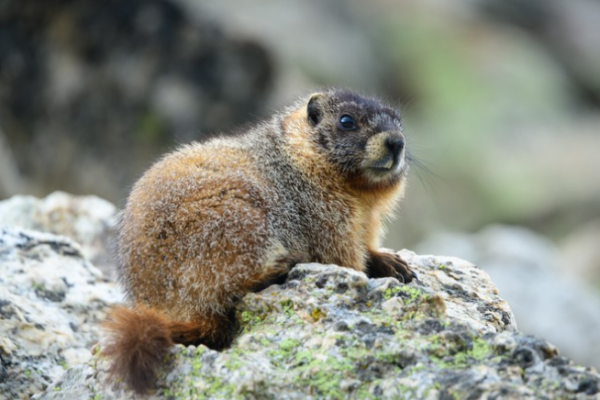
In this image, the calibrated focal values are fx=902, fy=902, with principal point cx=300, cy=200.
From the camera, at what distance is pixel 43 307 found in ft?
23.5

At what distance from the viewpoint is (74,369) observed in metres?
5.70

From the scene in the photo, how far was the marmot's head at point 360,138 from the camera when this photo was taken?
705 cm

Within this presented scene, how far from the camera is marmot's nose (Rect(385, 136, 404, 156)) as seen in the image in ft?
23.0

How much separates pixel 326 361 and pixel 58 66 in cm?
1219

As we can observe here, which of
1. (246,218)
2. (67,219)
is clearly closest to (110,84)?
(67,219)

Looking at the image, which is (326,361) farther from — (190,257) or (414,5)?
(414,5)

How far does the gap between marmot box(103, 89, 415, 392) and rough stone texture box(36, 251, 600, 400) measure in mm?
222

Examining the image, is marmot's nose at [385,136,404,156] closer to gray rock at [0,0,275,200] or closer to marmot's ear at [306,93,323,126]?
marmot's ear at [306,93,323,126]

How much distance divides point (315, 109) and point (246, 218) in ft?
5.63

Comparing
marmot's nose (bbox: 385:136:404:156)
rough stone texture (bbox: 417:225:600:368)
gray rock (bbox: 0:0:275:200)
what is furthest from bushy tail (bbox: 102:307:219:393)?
gray rock (bbox: 0:0:275:200)

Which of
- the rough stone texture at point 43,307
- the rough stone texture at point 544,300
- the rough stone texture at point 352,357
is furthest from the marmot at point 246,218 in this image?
the rough stone texture at point 544,300

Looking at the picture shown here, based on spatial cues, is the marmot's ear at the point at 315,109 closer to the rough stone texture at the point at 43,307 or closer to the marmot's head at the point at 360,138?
the marmot's head at the point at 360,138

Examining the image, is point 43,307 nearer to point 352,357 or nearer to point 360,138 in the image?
point 360,138

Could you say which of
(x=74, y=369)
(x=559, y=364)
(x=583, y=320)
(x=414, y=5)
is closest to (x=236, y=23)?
(x=583, y=320)
